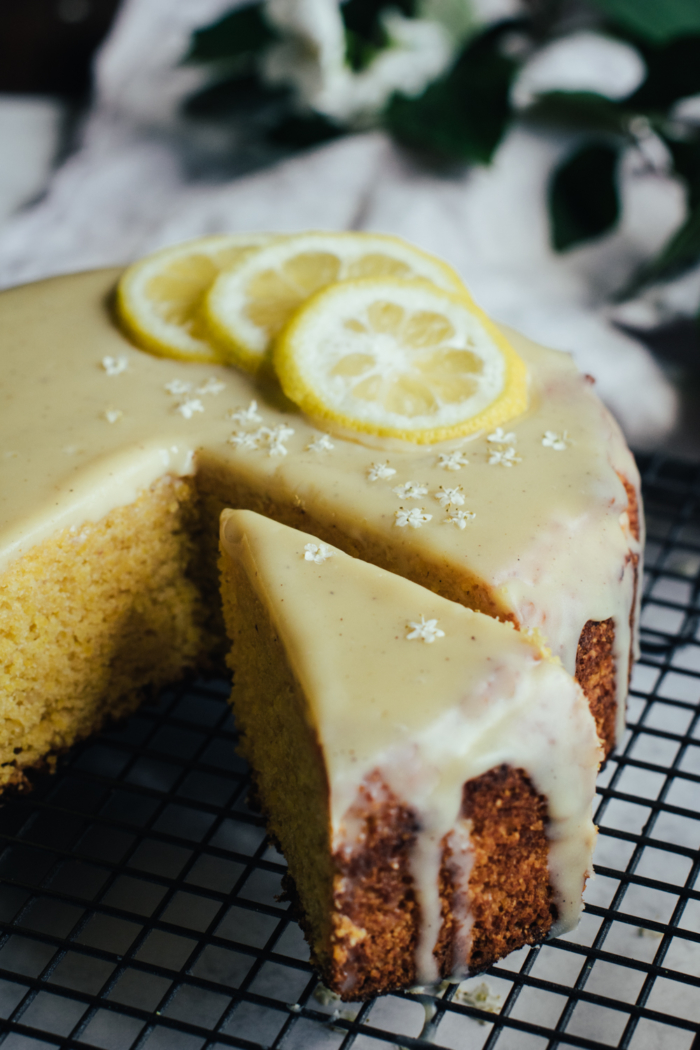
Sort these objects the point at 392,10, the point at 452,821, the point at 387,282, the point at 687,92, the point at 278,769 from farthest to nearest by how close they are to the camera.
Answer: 1. the point at 392,10
2. the point at 687,92
3. the point at 387,282
4. the point at 278,769
5. the point at 452,821

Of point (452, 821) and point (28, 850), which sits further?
point (28, 850)

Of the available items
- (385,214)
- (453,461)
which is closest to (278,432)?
(453,461)

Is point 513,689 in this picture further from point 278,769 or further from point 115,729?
point 115,729

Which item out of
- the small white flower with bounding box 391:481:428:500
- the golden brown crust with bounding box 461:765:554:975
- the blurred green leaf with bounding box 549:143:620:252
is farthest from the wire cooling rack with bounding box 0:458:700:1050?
the blurred green leaf with bounding box 549:143:620:252

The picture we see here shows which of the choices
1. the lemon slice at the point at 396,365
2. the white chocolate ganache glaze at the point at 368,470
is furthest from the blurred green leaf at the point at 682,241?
the lemon slice at the point at 396,365

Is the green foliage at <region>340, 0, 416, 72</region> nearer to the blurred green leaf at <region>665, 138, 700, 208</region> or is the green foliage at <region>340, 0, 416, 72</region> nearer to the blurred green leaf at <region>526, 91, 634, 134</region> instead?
the blurred green leaf at <region>526, 91, 634, 134</region>

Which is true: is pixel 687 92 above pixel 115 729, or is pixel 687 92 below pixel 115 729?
above

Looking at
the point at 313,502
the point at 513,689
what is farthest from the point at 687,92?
the point at 513,689
